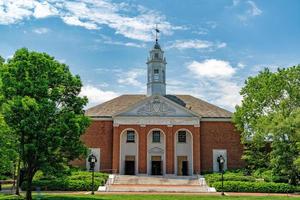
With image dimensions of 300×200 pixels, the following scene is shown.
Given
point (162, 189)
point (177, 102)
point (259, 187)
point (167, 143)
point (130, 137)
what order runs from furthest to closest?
point (177, 102) < point (130, 137) < point (167, 143) < point (162, 189) < point (259, 187)

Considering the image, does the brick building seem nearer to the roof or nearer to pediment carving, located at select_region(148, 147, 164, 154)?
pediment carving, located at select_region(148, 147, 164, 154)

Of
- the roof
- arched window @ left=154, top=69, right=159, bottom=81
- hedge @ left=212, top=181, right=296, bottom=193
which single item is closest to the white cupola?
arched window @ left=154, top=69, right=159, bottom=81

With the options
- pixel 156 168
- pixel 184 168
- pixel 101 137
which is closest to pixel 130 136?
pixel 101 137

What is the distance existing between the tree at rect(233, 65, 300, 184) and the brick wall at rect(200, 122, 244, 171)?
7.94 ft

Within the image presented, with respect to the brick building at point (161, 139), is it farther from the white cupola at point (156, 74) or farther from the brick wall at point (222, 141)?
the white cupola at point (156, 74)

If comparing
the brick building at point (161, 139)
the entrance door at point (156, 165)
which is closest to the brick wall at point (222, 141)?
the brick building at point (161, 139)

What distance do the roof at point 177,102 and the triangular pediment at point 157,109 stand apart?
1.17 m

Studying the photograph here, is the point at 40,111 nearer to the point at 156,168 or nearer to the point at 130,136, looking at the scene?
the point at 130,136

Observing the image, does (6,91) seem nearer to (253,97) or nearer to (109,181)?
(109,181)

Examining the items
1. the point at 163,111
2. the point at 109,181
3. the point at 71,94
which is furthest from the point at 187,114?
the point at 71,94

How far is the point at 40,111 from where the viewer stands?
1952 centimetres

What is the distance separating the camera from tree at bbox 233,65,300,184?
30.0 m

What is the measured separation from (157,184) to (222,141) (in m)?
11.5

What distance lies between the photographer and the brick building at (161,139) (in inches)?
1615
